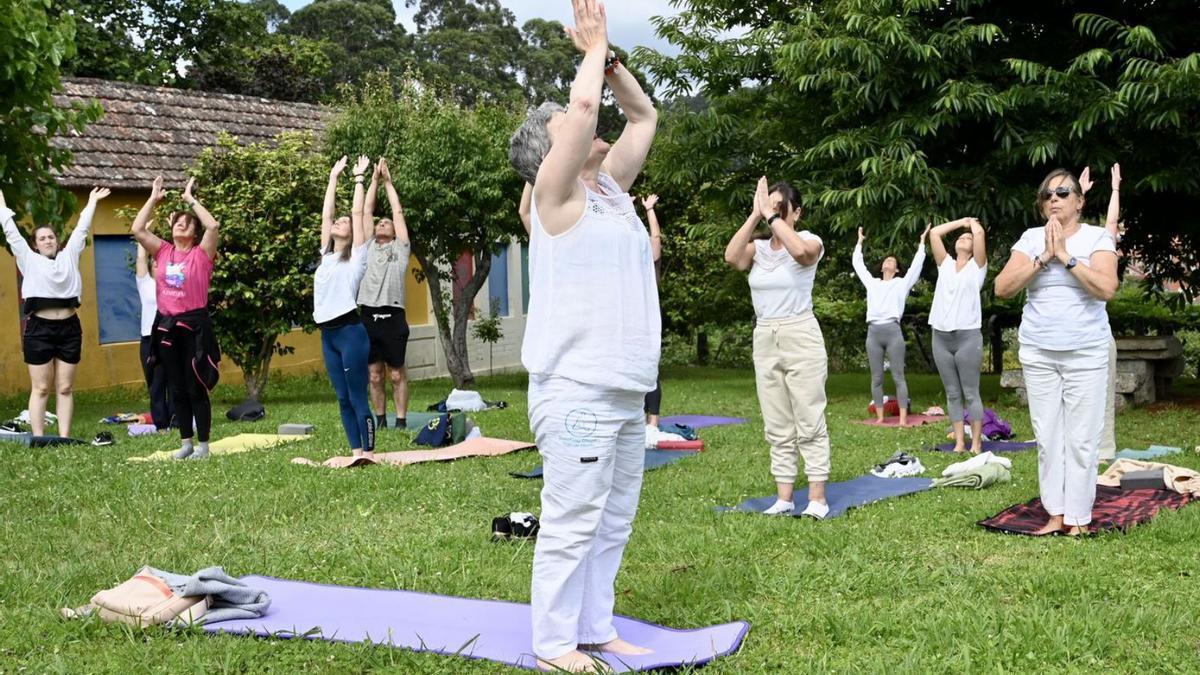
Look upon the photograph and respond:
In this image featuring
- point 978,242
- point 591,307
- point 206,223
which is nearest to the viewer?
point 591,307

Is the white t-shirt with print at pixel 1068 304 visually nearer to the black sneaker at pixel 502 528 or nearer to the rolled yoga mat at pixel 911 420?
the black sneaker at pixel 502 528

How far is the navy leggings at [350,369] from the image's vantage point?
8.81 metres

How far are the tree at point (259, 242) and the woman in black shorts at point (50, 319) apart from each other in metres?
3.66

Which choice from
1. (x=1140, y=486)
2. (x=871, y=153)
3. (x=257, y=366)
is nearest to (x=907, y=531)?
(x=1140, y=486)

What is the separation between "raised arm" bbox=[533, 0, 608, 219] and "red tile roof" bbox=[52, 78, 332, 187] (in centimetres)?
1434

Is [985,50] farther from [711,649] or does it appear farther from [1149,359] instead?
[711,649]

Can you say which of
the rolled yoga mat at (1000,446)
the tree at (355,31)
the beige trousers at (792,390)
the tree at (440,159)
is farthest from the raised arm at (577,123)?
the tree at (355,31)

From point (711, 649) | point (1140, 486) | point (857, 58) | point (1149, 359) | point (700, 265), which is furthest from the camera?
point (700, 265)

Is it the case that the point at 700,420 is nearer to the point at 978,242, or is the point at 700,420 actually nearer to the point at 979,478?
the point at 978,242

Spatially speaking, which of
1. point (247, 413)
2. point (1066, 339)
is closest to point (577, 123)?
point (1066, 339)

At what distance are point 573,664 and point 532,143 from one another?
72.8 inches

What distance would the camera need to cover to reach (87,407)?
614 inches

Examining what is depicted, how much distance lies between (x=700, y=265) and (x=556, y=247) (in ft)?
60.2

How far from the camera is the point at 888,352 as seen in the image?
12453 millimetres
